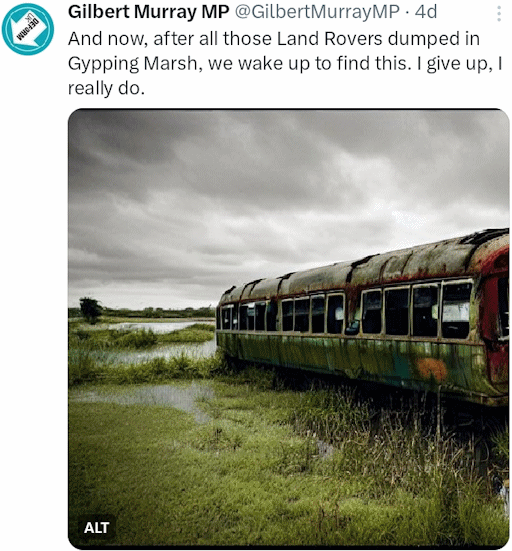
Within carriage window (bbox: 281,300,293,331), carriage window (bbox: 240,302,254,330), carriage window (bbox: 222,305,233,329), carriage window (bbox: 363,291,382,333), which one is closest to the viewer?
carriage window (bbox: 363,291,382,333)

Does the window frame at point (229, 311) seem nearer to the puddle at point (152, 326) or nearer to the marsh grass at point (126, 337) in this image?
the marsh grass at point (126, 337)

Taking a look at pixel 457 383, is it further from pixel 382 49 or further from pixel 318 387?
pixel 382 49

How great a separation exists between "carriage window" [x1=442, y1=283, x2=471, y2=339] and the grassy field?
1.11 metres

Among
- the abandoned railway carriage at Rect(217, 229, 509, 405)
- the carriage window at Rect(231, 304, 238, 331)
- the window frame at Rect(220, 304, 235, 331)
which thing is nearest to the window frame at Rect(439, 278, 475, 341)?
the abandoned railway carriage at Rect(217, 229, 509, 405)

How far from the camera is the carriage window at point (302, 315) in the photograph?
9.49 metres

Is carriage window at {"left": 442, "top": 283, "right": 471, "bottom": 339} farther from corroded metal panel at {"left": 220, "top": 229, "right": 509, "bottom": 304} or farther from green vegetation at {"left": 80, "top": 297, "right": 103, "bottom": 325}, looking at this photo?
green vegetation at {"left": 80, "top": 297, "right": 103, "bottom": 325}

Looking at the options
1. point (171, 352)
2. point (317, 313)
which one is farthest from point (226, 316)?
point (171, 352)

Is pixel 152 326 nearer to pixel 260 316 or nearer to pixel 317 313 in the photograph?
pixel 317 313

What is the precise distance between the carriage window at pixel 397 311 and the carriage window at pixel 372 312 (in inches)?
6.2

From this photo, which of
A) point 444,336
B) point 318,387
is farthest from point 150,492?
point 318,387

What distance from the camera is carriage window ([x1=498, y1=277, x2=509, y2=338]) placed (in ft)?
19.2

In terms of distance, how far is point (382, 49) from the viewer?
17.0 feet

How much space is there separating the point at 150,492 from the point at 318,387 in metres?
4.11

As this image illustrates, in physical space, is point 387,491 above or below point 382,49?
below
